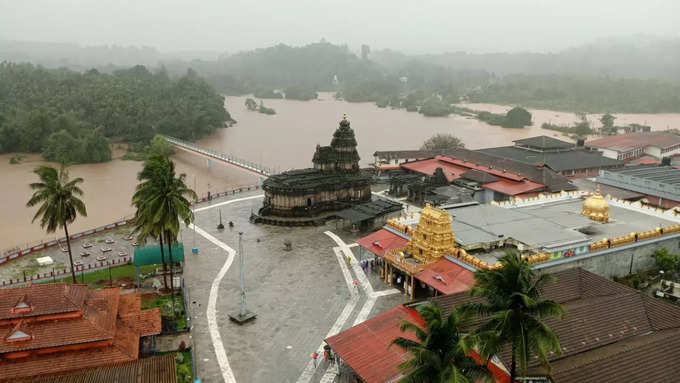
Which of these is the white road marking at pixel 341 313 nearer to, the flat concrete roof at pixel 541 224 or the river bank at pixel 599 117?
the flat concrete roof at pixel 541 224

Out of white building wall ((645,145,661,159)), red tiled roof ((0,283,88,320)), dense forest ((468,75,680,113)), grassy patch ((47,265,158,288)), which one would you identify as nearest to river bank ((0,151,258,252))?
grassy patch ((47,265,158,288))

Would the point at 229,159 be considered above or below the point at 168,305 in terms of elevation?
above

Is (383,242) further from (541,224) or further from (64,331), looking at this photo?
(64,331)

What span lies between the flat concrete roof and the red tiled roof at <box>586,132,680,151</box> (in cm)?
3906

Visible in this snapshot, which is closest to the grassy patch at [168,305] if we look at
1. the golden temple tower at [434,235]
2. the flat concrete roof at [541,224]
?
the golden temple tower at [434,235]

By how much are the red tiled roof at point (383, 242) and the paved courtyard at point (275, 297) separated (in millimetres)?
2063

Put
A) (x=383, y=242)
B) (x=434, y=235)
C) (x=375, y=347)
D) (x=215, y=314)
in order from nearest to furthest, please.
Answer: (x=375, y=347), (x=215, y=314), (x=434, y=235), (x=383, y=242)

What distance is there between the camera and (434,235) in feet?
120

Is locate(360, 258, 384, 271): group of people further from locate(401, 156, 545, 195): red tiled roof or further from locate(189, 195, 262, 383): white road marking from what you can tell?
locate(401, 156, 545, 195): red tiled roof

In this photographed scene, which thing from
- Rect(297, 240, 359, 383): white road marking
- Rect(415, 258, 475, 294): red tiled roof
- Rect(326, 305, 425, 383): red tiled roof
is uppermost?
Rect(415, 258, 475, 294): red tiled roof

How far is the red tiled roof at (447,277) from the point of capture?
33.2 metres

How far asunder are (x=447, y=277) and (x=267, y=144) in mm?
76709

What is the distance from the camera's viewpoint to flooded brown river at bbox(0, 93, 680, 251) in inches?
2461

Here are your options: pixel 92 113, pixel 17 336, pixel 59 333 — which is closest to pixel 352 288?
pixel 59 333
